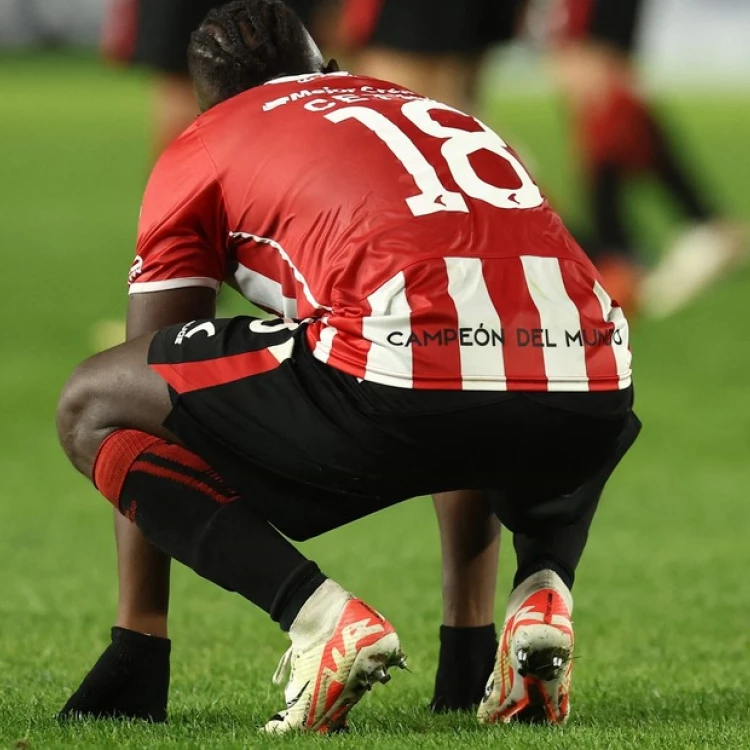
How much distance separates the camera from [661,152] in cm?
1037

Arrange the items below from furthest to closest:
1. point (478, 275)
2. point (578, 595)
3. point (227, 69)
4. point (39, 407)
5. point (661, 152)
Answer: point (661, 152) → point (39, 407) → point (578, 595) → point (227, 69) → point (478, 275)

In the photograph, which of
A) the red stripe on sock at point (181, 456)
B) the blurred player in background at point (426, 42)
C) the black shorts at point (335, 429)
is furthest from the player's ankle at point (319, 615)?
the blurred player in background at point (426, 42)

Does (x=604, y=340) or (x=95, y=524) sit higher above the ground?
(x=604, y=340)

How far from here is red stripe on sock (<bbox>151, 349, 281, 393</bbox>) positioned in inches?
113

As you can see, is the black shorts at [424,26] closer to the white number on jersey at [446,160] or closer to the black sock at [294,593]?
the white number on jersey at [446,160]

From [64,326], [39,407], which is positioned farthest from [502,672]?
[64,326]

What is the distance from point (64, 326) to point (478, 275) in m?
6.32

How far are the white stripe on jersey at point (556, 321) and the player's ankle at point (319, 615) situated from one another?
1.48 ft

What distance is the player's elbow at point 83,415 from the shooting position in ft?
9.77

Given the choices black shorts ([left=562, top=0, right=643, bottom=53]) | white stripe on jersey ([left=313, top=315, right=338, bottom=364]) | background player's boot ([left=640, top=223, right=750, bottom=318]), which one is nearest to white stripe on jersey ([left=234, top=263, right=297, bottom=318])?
white stripe on jersey ([left=313, top=315, right=338, bottom=364])

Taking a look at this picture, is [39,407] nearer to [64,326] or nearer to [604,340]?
[64,326]

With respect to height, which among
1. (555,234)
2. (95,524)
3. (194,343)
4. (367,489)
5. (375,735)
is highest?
(555,234)

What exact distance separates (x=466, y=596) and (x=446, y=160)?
0.81 m

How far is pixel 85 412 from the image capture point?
2996mm
